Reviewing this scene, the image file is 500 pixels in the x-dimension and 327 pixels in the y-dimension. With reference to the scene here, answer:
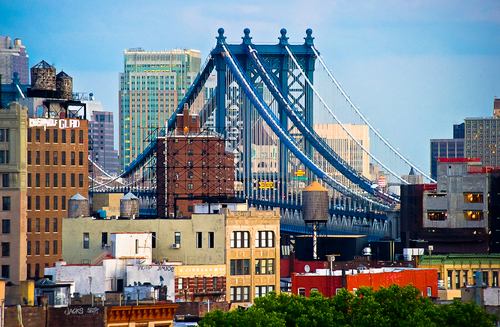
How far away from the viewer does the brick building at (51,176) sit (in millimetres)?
126125

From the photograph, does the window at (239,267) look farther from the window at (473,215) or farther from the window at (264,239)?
the window at (473,215)

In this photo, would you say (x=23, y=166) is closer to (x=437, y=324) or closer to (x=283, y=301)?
(x=283, y=301)

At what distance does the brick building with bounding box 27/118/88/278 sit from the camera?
126125 millimetres

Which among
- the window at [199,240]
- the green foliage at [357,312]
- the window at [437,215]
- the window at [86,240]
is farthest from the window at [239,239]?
the window at [437,215]

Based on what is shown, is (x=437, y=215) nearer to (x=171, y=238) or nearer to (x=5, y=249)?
(x=171, y=238)

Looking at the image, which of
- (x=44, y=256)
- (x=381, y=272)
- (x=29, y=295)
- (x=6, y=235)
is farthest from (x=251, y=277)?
(x=44, y=256)

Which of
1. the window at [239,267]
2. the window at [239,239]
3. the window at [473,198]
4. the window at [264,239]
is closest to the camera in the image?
the window at [239,267]

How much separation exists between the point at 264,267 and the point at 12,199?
18.4 metres

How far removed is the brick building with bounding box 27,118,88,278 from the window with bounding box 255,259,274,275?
3877cm

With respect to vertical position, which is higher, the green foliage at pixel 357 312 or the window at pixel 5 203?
the window at pixel 5 203

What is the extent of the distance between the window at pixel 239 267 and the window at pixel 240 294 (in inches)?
47.3

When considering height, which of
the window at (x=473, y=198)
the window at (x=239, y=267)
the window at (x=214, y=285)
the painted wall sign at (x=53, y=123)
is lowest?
the window at (x=214, y=285)

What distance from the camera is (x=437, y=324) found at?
61656 mm

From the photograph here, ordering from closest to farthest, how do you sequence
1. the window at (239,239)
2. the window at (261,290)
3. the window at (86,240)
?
the window at (261,290) < the window at (239,239) < the window at (86,240)
